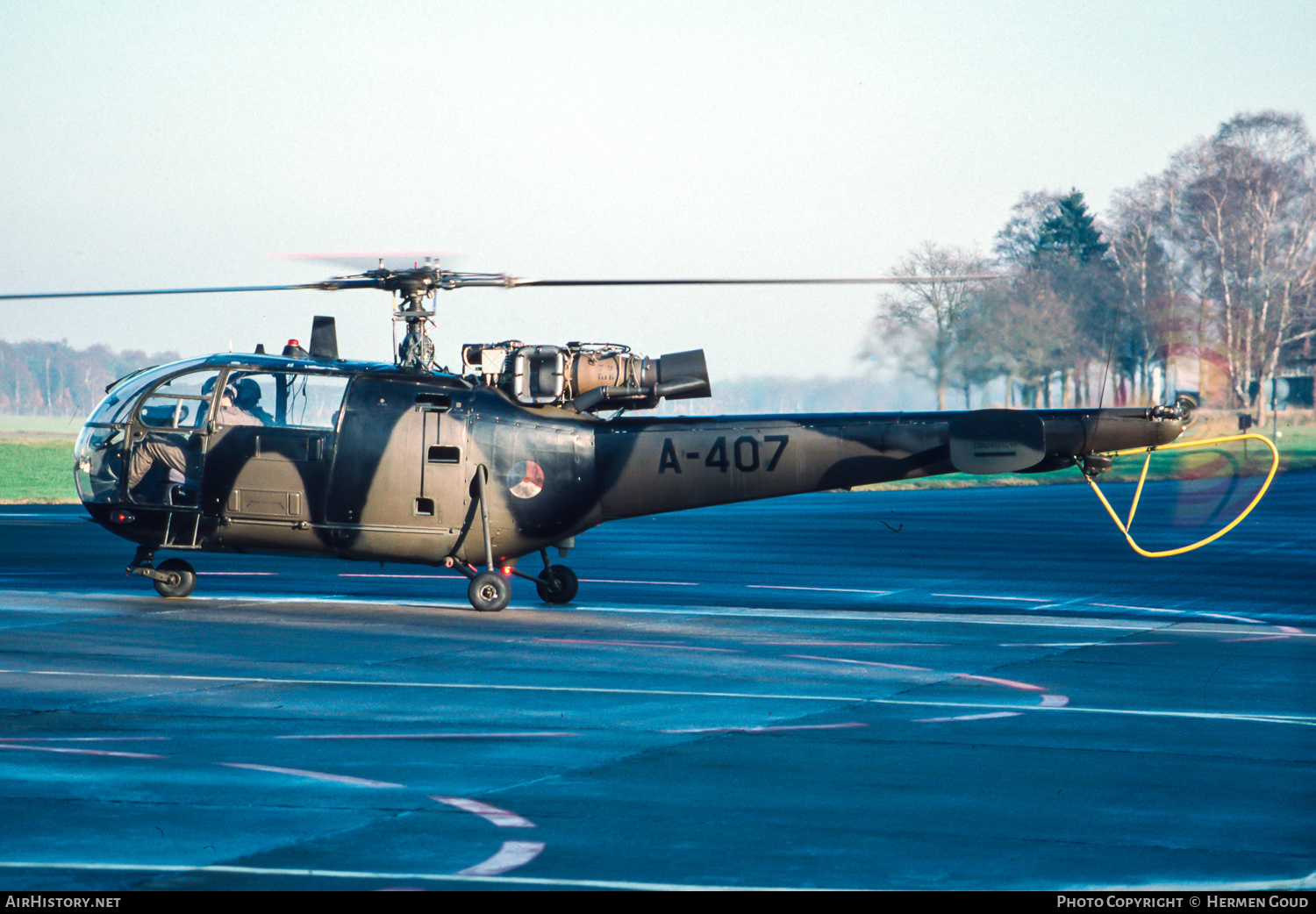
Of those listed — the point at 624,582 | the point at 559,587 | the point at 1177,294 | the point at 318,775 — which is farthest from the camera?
the point at 1177,294

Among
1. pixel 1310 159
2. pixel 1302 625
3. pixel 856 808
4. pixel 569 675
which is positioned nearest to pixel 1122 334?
pixel 1310 159

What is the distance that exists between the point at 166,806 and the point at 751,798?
2.96 meters

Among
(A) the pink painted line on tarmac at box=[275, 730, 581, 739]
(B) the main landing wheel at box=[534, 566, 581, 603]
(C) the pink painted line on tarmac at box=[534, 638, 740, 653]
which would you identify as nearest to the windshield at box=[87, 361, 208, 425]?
(B) the main landing wheel at box=[534, 566, 581, 603]

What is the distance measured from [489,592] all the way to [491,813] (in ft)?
27.3

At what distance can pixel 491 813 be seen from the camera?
21.9ft

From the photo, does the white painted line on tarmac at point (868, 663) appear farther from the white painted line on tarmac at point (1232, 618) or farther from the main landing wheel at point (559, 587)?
the white painted line on tarmac at point (1232, 618)

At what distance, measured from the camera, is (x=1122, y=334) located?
50.8 metres

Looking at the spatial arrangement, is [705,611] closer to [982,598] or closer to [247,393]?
[982,598]

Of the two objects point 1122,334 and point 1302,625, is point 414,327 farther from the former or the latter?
point 1122,334

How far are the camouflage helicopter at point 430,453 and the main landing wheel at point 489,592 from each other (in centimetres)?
2

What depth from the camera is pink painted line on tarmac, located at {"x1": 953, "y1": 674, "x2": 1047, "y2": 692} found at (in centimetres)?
1048

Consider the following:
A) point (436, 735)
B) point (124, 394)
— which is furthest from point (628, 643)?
point (124, 394)

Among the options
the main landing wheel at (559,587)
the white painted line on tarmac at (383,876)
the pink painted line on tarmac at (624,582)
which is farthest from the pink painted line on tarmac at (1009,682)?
the pink painted line on tarmac at (624,582)

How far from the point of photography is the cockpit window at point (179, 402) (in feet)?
49.7
